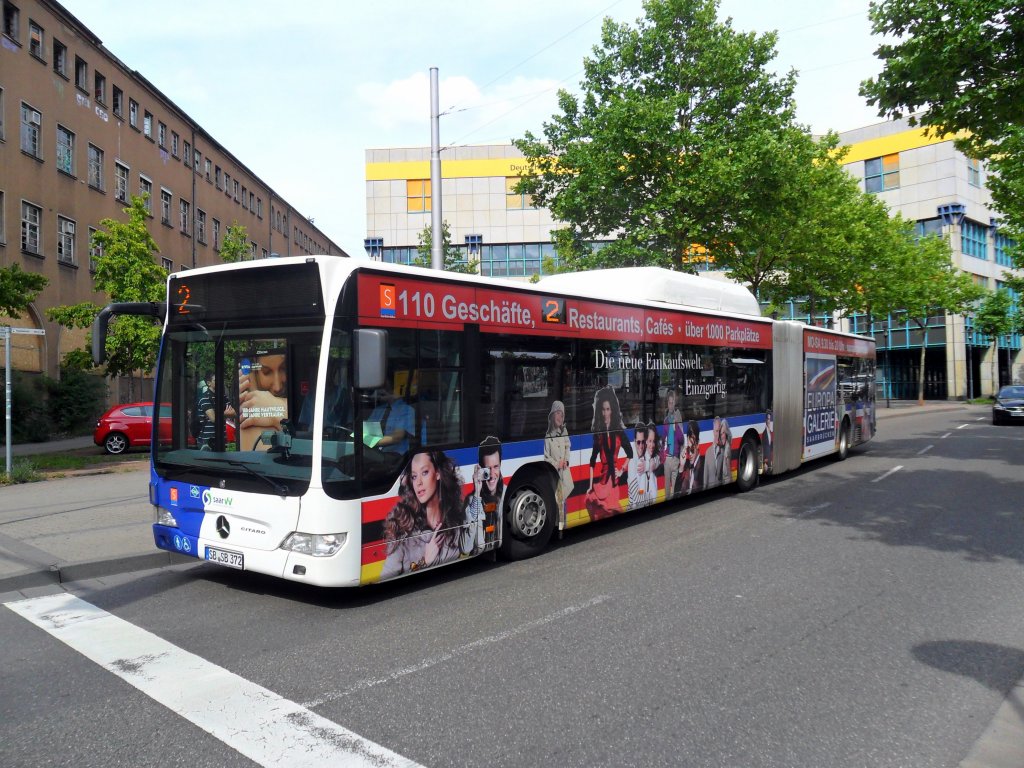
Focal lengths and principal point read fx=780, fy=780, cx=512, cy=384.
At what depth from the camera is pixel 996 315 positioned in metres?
46.1

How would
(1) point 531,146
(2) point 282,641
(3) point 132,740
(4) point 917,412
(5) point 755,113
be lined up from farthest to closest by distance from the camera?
(4) point 917,412
(1) point 531,146
(5) point 755,113
(2) point 282,641
(3) point 132,740

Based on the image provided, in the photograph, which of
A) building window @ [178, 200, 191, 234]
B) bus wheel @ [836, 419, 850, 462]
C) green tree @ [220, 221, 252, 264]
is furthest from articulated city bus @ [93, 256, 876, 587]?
building window @ [178, 200, 191, 234]

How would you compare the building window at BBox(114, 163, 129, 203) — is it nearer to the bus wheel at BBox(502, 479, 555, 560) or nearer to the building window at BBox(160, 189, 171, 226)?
the building window at BBox(160, 189, 171, 226)

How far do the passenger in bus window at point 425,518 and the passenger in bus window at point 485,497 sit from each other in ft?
0.42

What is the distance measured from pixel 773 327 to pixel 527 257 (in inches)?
1573

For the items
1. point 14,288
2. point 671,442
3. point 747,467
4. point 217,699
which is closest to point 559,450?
point 671,442

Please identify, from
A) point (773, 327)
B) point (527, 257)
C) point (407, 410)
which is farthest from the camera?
point (527, 257)

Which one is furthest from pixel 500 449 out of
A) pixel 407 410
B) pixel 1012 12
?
pixel 1012 12

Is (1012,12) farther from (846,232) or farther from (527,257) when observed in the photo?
(527,257)

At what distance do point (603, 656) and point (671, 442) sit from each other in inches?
207

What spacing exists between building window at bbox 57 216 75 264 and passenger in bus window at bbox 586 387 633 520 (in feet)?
86.5

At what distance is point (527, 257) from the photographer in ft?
170

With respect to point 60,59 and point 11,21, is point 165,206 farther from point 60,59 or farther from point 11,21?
point 11,21

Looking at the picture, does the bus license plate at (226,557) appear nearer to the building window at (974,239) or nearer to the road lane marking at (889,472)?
the road lane marking at (889,472)
